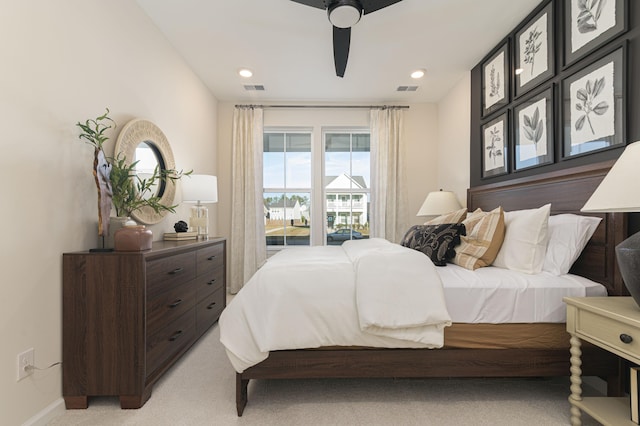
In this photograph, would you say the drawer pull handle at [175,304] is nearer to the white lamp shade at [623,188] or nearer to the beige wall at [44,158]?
the beige wall at [44,158]

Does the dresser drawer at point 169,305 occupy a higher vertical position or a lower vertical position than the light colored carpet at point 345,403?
higher

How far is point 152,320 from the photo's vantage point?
→ 1787mm

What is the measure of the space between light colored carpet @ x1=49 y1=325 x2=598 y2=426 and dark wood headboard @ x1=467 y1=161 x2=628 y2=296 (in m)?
0.74

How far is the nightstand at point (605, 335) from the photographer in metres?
1.23

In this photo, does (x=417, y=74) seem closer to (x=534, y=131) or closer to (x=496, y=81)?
(x=496, y=81)

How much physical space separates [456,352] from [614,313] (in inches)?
27.9

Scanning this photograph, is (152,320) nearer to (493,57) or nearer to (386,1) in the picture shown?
(386,1)

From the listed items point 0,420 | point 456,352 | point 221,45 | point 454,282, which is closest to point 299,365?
point 456,352

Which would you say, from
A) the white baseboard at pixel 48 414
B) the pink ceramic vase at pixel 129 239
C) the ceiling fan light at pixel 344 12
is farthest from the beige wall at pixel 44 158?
the ceiling fan light at pixel 344 12

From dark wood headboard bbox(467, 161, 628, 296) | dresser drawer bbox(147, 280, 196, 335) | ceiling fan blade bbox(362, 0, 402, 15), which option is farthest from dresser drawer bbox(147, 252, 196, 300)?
dark wood headboard bbox(467, 161, 628, 296)

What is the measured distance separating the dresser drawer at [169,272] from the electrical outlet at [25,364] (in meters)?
0.55

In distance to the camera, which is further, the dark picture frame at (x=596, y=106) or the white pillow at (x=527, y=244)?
the white pillow at (x=527, y=244)

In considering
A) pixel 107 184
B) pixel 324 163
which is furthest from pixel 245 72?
pixel 107 184

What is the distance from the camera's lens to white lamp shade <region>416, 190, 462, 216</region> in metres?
3.48
